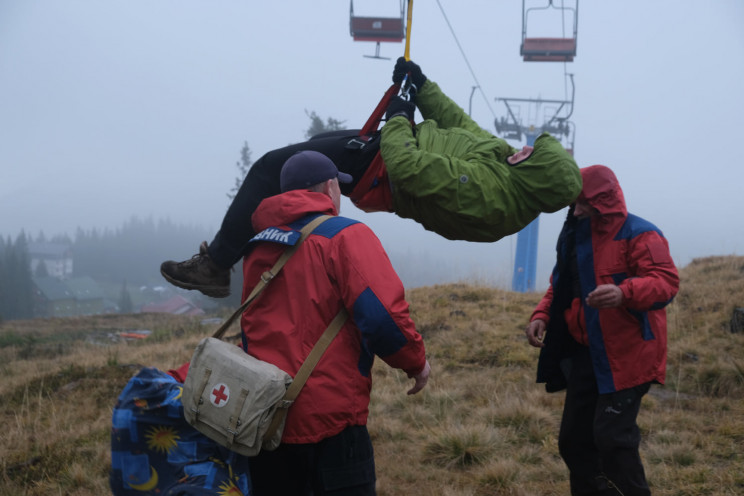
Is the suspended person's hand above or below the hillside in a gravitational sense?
above

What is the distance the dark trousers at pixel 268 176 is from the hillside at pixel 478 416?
2185mm

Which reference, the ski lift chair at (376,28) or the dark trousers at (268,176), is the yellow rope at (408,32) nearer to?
the dark trousers at (268,176)

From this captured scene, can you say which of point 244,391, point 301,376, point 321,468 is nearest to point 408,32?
point 301,376

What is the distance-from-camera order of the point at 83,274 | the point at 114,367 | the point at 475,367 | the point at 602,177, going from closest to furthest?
the point at 602,177
the point at 475,367
the point at 114,367
the point at 83,274

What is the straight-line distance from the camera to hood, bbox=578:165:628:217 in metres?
3.14

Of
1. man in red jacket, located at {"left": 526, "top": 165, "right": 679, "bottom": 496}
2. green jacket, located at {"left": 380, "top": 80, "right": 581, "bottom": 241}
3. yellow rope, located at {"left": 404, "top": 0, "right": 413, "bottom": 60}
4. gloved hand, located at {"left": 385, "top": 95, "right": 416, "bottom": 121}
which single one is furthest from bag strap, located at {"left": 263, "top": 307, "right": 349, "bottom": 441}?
yellow rope, located at {"left": 404, "top": 0, "right": 413, "bottom": 60}

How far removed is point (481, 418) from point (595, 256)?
2507 millimetres

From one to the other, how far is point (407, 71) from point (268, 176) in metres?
0.94

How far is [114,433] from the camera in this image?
8.52ft

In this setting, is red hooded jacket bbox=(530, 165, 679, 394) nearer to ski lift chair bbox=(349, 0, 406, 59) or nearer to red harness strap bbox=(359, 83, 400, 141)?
red harness strap bbox=(359, 83, 400, 141)

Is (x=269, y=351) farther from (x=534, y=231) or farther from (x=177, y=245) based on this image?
(x=177, y=245)

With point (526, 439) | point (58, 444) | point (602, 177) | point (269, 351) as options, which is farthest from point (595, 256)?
point (58, 444)

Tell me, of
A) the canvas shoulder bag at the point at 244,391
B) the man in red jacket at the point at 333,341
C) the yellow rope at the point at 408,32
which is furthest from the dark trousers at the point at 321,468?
the yellow rope at the point at 408,32

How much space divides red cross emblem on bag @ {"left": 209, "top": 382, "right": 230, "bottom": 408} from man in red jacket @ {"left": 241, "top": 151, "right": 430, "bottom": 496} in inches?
7.1
